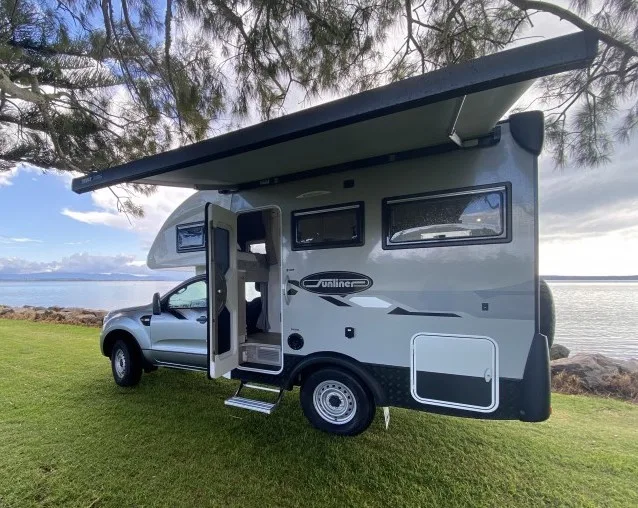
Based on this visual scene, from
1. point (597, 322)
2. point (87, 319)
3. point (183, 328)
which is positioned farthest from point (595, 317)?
point (87, 319)

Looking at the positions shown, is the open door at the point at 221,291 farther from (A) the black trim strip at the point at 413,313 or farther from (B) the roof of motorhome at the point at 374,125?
(A) the black trim strip at the point at 413,313

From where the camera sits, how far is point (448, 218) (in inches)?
115

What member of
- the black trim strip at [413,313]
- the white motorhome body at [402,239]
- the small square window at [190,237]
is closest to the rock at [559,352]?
the white motorhome body at [402,239]

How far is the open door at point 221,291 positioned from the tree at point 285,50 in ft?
6.61

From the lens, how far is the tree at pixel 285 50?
4133 mm

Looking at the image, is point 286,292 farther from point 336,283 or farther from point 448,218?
point 448,218

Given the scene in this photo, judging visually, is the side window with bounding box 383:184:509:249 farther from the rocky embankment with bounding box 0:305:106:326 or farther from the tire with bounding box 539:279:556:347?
the rocky embankment with bounding box 0:305:106:326

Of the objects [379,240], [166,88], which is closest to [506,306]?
[379,240]

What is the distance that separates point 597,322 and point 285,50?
8378 mm

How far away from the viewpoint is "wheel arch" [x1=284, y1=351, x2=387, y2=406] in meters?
3.05

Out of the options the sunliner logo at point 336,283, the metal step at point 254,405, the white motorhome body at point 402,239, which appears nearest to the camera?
the white motorhome body at point 402,239

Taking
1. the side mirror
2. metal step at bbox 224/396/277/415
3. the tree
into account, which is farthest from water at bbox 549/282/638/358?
the side mirror

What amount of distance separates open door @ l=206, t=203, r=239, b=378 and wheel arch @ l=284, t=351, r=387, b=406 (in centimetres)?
70

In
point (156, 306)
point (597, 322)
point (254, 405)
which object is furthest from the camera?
point (597, 322)
